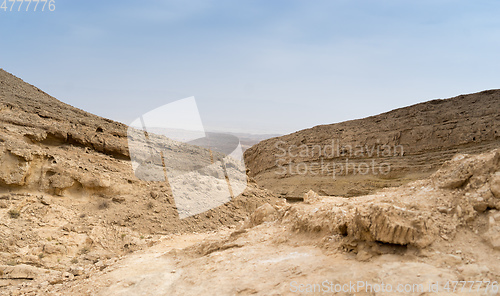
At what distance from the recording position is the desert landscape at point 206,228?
311 cm

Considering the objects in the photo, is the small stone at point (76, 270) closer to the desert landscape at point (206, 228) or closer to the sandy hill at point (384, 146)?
the desert landscape at point (206, 228)

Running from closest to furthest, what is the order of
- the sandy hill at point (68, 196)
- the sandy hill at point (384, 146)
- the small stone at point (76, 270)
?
the small stone at point (76, 270), the sandy hill at point (68, 196), the sandy hill at point (384, 146)

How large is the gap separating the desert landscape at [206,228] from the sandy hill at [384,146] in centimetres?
70

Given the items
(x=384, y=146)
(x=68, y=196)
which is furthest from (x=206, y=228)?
(x=384, y=146)

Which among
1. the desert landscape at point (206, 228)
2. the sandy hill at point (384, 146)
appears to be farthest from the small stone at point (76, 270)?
the sandy hill at point (384, 146)

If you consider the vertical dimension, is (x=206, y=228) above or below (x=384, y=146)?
below

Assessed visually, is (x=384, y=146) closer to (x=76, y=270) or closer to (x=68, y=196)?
(x=68, y=196)

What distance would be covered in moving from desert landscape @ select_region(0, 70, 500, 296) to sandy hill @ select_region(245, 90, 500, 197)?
0.70 m

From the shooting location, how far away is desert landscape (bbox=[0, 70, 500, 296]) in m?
3.11

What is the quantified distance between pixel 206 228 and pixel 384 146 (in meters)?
11.7

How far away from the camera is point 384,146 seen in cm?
1711

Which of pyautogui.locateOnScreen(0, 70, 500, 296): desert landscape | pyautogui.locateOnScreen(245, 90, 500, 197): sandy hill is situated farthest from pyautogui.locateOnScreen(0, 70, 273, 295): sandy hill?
pyautogui.locateOnScreen(245, 90, 500, 197): sandy hill

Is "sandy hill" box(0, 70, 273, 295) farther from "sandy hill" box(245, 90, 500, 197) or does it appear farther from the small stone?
"sandy hill" box(245, 90, 500, 197)

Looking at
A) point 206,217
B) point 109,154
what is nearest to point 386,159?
point 206,217
